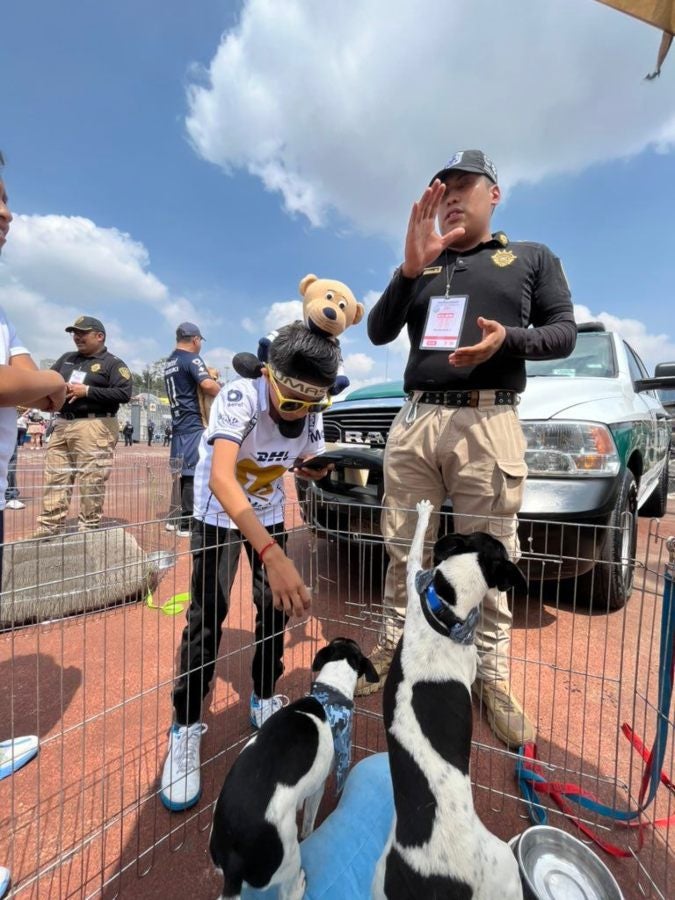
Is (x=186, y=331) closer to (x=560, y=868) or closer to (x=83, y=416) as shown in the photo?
(x=83, y=416)

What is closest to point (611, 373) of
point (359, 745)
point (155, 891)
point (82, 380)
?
point (359, 745)

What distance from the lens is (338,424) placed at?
3805mm

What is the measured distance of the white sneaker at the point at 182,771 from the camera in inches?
63.8

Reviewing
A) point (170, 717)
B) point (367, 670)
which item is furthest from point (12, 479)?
point (367, 670)

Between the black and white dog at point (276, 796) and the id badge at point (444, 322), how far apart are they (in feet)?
5.57

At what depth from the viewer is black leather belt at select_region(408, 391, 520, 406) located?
6.81 feet

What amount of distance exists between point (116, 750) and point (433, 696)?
1.50 meters

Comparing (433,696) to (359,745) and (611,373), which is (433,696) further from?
(611,373)

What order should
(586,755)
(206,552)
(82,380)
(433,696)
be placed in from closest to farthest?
1. (433,696)
2. (206,552)
3. (586,755)
4. (82,380)

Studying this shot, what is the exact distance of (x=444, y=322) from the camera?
220cm

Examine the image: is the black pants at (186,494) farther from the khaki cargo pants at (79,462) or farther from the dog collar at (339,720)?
the dog collar at (339,720)

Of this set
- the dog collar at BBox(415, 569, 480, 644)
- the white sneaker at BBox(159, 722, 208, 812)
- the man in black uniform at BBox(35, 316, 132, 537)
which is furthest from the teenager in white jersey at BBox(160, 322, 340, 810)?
the man in black uniform at BBox(35, 316, 132, 537)

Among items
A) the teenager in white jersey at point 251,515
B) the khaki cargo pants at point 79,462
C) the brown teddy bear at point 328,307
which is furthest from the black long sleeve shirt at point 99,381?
the brown teddy bear at point 328,307

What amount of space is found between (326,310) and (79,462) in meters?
4.01
